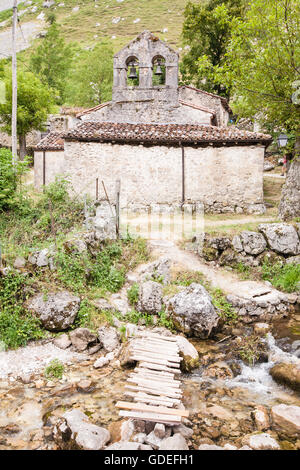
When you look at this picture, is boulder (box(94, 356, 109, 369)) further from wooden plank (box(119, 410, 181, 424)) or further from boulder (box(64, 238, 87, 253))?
boulder (box(64, 238, 87, 253))

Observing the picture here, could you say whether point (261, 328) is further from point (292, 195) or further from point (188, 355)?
point (292, 195)

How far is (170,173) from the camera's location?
16672 millimetres

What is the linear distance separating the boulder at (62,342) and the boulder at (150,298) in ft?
7.51

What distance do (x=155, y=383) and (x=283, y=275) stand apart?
7.06m

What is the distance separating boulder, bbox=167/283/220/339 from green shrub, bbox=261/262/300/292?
3327 millimetres

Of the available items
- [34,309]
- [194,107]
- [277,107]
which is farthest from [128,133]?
[34,309]

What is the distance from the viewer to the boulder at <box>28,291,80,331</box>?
28.9ft

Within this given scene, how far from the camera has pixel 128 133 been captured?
16484 millimetres

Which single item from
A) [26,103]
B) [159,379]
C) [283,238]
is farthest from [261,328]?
[26,103]

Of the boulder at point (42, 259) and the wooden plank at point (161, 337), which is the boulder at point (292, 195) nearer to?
the wooden plank at point (161, 337)

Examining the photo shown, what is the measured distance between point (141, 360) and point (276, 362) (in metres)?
3.43

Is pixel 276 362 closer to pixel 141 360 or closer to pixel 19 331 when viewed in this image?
pixel 141 360

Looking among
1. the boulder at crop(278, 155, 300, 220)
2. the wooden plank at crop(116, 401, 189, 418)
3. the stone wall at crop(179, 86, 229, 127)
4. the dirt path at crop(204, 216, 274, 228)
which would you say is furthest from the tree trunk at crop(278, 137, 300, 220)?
the wooden plank at crop(116, 401, 189, 418)

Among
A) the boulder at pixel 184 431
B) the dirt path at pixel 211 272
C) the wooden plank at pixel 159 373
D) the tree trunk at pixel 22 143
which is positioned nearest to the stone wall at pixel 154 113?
the dirt path at pixel 211 272
